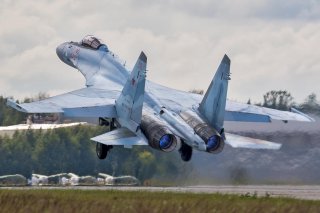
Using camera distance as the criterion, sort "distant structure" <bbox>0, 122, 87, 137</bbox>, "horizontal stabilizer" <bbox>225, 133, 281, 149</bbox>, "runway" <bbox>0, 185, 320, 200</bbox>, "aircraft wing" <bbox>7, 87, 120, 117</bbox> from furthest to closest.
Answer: "distant structure" <bbox>0, 122, 87, 137</bbox> → "aircraft wing" <bbox>7, 87, 120, 117</bbox> → "horizontal stabilizer" <bbox>225, 133, 281, 149</bbox> → "runway" <bbox>0, 185, 320, 200</bbox>

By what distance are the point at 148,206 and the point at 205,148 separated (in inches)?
427

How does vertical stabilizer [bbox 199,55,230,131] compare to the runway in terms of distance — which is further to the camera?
vertical stabilizer [bbox 199,55,230,131]

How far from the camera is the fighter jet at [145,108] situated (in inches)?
1410

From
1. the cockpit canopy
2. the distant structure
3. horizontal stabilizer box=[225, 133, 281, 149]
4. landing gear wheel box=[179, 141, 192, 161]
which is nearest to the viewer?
horizontal stabilizer box=[225, 133, 281, 149]

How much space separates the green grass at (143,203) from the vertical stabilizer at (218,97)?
17.9 ft

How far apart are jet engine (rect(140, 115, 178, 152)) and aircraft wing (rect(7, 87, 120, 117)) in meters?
2.97

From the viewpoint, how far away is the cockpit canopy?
1715 inches

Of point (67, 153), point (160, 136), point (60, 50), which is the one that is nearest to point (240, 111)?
A: point (160, 136)

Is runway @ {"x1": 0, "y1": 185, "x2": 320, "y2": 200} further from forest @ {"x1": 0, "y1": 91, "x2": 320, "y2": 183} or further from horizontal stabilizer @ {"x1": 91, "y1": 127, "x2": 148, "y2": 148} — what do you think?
forest @ {"x1": 0, "y1": 91, "x2": 320, "y2": 183}

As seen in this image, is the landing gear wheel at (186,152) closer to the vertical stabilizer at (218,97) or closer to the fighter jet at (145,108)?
the fighter jet at (145,108)

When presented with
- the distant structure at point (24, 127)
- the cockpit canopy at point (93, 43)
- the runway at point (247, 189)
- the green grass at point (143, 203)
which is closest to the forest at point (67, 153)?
the distant structure at point (24, 127)

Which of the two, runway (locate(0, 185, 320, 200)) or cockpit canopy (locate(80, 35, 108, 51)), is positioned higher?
cockpit canopy (locate(80, 35, 108, 51))

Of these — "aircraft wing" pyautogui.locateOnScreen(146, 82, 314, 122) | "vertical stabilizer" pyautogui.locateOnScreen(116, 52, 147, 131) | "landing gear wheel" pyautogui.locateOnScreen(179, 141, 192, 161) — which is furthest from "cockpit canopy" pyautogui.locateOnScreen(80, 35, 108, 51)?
→ "landing gear wheel" pyautogui.locateOnScreen(179, 141, 192, 161)

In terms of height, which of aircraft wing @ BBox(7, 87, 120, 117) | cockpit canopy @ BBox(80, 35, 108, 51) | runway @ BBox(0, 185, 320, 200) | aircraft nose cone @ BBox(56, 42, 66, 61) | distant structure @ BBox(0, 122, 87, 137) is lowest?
runway @ BBox(0, 185, 320, 200)
